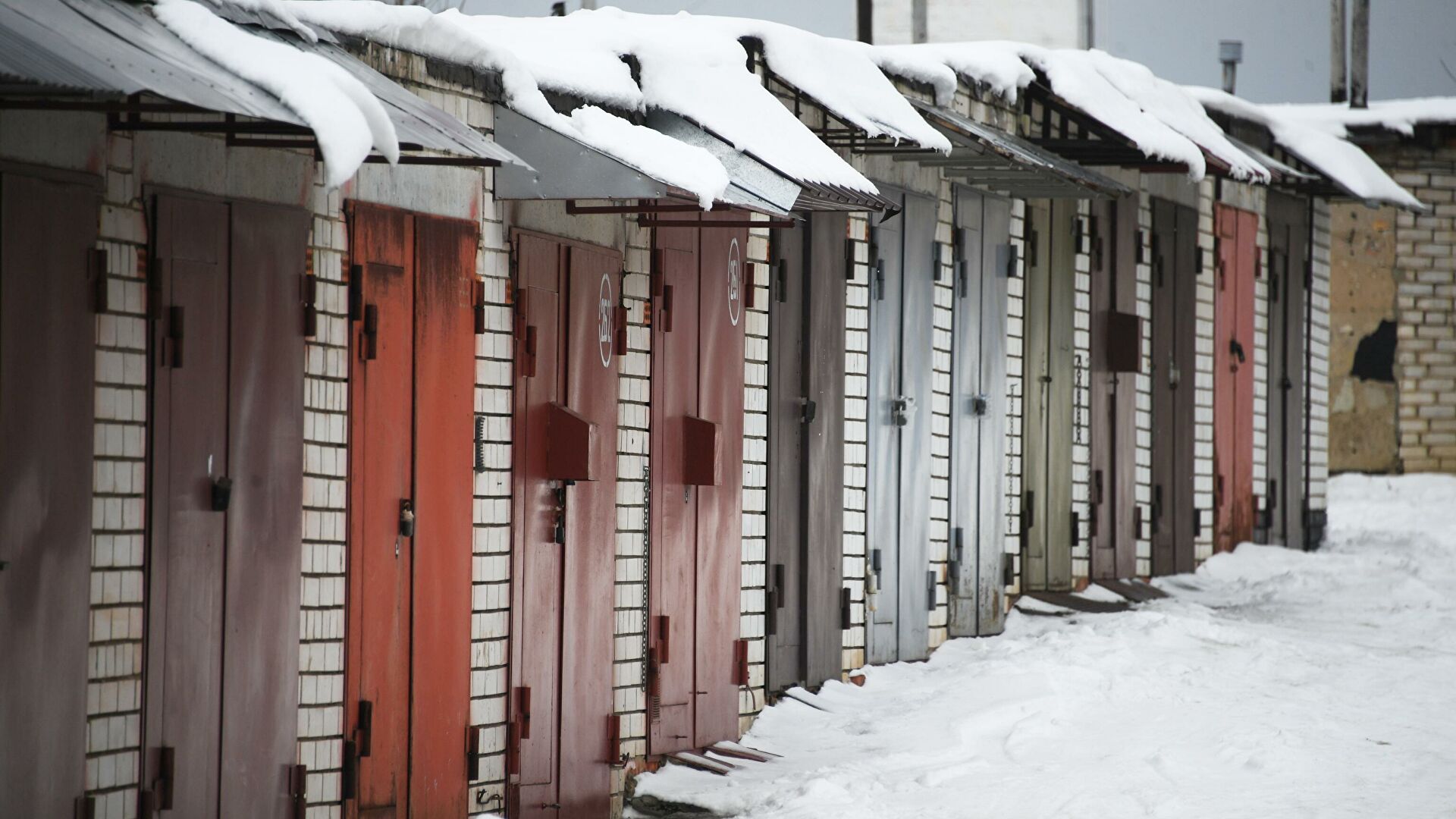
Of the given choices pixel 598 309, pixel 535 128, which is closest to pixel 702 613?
pixel 598 309

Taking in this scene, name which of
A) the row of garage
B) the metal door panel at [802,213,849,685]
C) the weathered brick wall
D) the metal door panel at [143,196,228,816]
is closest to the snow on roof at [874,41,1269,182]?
the row of garage

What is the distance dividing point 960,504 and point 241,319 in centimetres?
564

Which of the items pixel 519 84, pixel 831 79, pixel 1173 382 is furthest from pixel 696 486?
pixel 1173 382

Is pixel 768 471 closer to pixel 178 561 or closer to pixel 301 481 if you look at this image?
pixel 301 481

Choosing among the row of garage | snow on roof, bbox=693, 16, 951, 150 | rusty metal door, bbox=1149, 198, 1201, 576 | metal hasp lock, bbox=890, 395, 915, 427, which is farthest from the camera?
rusty metal door, bbox=1149, 198, 1201, 576

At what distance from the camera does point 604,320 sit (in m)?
6.64

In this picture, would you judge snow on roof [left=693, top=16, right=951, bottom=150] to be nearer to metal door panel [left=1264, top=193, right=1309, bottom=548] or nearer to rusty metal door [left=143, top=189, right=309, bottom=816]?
rusty metal door [left=143, top=189, right=309, bottom=816]

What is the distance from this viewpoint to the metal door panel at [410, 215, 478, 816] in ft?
18.2

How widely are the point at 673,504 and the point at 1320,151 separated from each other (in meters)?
8.30

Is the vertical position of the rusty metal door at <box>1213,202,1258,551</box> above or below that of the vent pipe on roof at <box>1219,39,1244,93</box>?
below

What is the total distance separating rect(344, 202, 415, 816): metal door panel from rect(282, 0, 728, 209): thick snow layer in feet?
1.90

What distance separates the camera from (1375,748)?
278 inches

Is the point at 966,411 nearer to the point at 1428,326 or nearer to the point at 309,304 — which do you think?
the point at 309,304

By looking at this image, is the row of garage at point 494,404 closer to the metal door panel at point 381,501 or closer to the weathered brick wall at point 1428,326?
the metal door panel at point 381,501
